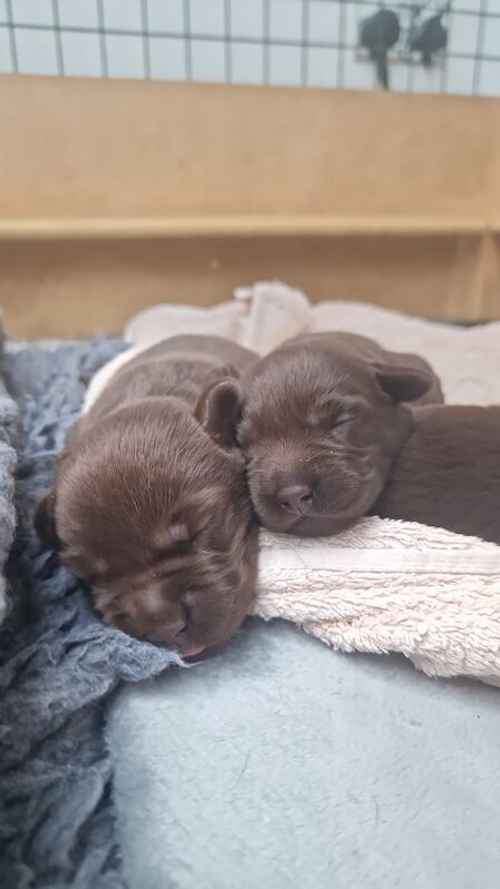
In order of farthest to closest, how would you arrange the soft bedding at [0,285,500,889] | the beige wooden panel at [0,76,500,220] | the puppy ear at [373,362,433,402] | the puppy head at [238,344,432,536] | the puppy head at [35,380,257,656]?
the beige wooden panel at [0,76,500,220] < the puppy ear at [373,362,433,402] < the puppy head at [238,344,432,536] < the puppy head at [35,380,257,656] < the soft bedding at [0,285,500,889]

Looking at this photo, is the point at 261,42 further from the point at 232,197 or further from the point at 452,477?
the point at 452,477

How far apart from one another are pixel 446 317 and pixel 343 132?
2.54ft

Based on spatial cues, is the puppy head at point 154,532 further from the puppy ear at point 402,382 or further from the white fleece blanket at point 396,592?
the puppy ear at point 402,382

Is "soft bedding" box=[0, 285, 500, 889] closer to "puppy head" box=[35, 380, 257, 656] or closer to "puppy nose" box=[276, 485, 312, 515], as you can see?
"puppy head" box=[35, 380, 257, 656]

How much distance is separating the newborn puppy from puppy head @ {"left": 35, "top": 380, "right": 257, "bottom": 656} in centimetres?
9

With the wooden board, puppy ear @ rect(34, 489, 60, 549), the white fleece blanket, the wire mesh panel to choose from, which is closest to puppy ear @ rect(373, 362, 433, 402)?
the white fleece blanket

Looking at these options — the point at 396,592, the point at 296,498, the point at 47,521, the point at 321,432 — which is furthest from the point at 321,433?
the point at 47,521

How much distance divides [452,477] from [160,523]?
46 centimetres

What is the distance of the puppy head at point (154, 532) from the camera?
39.6 inches

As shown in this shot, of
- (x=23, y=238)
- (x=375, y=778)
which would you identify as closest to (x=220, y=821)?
(x=375, y=778)

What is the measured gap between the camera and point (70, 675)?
977 millimetres

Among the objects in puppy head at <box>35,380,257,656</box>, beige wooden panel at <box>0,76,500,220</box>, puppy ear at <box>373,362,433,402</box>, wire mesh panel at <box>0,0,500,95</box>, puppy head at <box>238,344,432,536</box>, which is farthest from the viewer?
beige wooden panel at <box>0,76,500,220</box>

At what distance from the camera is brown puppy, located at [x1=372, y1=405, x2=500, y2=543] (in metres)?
1.14

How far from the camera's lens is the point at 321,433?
118cm
